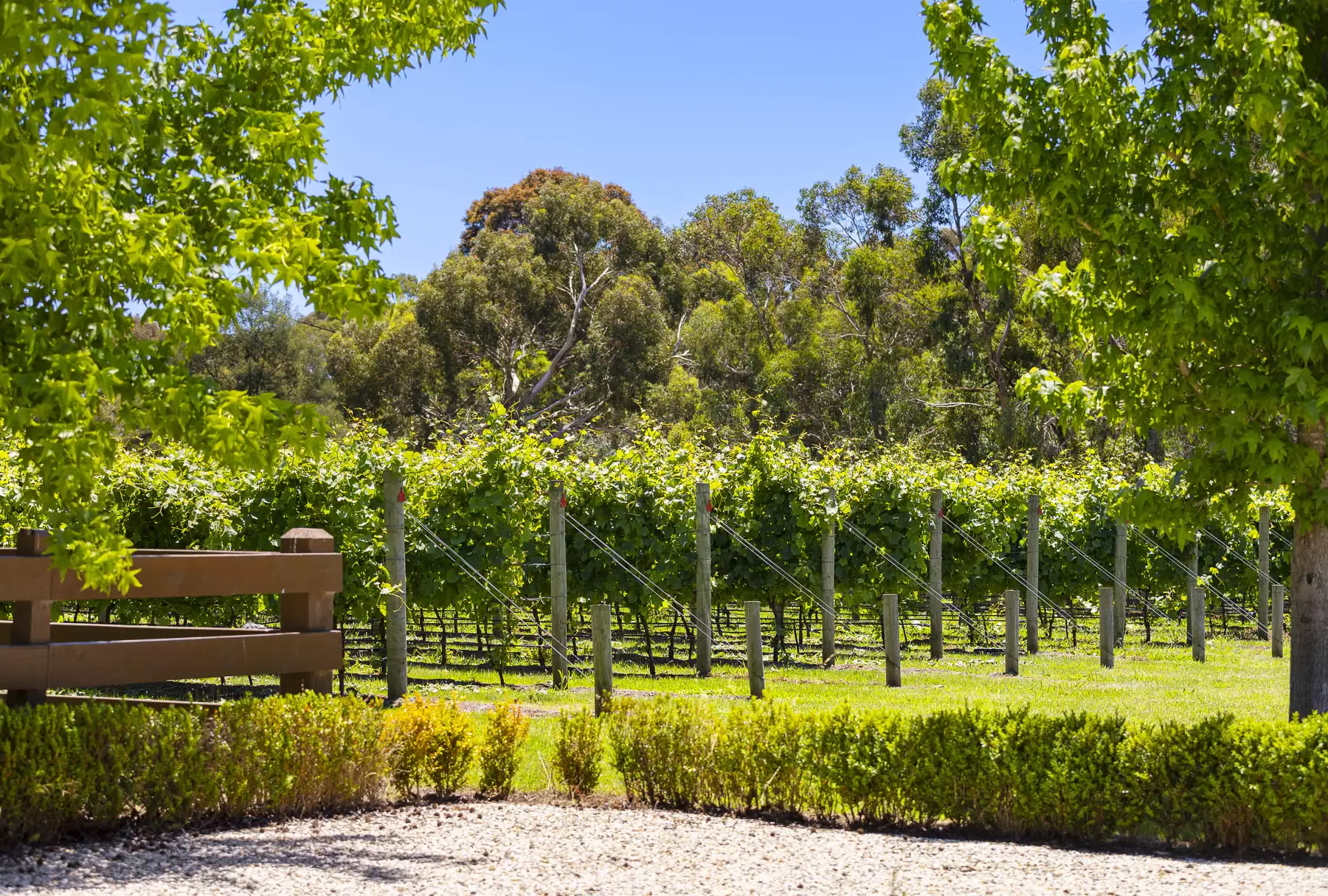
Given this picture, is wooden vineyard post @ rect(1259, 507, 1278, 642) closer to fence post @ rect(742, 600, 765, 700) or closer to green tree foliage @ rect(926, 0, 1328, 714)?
fence post @ rect(742, 600, 765, 700)

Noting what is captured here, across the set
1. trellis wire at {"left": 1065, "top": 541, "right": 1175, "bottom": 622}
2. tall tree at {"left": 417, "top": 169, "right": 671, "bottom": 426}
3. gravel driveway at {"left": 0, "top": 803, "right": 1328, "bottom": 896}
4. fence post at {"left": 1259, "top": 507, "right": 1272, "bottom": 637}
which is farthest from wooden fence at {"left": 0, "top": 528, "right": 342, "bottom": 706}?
tall tree at {"left": 417, "top": 169, "right": 671, "bottom": 426}

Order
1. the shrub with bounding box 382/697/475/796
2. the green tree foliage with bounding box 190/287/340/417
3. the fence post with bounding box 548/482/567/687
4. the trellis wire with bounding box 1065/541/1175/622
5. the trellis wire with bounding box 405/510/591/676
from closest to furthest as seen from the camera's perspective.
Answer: the shrub with bounding box 382/697/475/796 < the fence post with bounding box 548/482/567/687 < the trellis wire with bounding box 405/510/591/676 < the trellis wire with bounding box 1065/541/1175/622 < the green tree foliage with bounding box 190/287/340/417

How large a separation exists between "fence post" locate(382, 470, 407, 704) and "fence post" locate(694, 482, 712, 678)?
337 cm

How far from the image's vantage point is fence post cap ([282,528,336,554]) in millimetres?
7109

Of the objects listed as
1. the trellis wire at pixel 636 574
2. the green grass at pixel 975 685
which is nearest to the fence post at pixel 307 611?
the green grass at pixel 975 685

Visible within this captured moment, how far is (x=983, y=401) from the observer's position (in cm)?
3488

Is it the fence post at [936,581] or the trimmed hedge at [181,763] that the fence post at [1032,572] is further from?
the trimmed hedge at [181,763]

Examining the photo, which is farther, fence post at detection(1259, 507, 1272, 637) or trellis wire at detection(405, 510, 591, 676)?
fence post at detection(1259, 507, 1272, 637)

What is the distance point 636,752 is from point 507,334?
31.2 metres

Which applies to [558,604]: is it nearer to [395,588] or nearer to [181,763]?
[395,588]

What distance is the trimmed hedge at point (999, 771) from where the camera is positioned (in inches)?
232

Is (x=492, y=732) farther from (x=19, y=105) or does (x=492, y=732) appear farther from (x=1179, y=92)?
(x=1179, y=92)

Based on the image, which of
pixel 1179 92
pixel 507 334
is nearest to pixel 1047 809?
pixel 1179 92

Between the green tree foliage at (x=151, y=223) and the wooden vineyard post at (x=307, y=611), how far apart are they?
5.70ft
